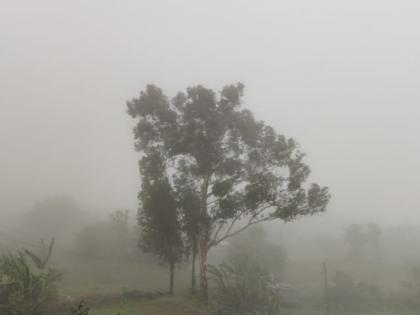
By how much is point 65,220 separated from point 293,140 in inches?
2392

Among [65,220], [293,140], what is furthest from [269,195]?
[65,220]

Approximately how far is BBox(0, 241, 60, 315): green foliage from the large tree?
12.2 metres

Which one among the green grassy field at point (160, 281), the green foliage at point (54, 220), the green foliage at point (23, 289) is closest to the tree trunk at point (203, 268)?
A: the green grassy field at point (160, 281)

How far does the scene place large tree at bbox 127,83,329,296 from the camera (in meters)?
35.5

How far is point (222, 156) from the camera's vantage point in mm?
37281

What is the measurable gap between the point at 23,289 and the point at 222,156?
1814cm

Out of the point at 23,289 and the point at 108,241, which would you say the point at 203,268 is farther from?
the point at 108,241

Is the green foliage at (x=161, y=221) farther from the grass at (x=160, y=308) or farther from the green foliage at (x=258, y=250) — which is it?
the green foliage at (x=258, y=250)

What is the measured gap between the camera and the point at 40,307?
26.2m

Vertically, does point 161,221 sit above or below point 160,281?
above

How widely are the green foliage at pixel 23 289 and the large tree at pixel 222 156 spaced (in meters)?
12.2

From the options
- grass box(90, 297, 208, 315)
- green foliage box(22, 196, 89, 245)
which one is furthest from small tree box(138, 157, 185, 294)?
green foliage box(22, 196, 89, 245)

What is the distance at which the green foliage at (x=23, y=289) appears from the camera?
75.9 ft

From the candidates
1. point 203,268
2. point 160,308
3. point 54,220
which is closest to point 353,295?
point 203,268
